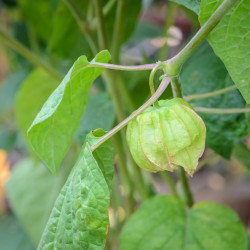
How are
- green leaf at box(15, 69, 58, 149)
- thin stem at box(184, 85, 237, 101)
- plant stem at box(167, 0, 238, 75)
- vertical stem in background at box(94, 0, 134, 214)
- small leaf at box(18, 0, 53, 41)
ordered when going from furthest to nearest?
small leaf at box(18, 0, 53, 41)
green leaf at box(15, 69, 58, 149)
vertical stem in background at box(94, 0, 134, 214)
thin stem at box(184, 85, 237, 101)
plant stem at box(167, 0, 238, 75)

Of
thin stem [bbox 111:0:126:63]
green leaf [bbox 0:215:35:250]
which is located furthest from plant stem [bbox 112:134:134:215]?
green leaf [bbox 0:215:35:250]

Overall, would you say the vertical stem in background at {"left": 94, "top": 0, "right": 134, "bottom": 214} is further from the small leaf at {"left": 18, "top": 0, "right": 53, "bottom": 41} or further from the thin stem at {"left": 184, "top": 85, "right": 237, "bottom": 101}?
the small leaf at {"left": 18, "top": 0, "right": 53, "bottom": 41}

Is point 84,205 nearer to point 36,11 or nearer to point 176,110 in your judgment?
point 176,110

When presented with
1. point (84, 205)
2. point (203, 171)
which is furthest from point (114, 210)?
point (203, 171)

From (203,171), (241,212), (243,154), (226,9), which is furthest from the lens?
(203,171)

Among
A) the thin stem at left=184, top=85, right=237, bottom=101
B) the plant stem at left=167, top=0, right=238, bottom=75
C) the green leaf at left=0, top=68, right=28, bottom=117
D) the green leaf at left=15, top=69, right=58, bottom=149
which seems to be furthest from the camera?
the green leaf at left=0, top=68, right=28, bottom=117

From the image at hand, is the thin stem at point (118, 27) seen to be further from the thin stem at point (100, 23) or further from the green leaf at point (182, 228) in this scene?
the green leaf at point (182, 228)
